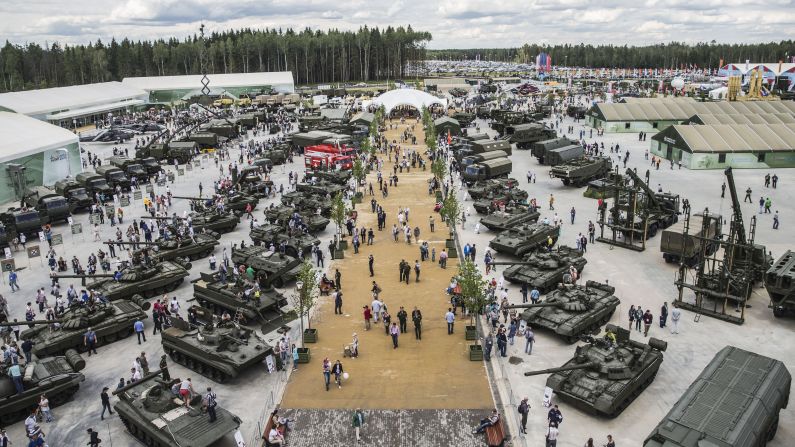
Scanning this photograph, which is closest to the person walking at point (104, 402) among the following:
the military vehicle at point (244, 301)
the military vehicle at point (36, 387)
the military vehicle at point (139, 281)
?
the military vehicle at point (36, 387)

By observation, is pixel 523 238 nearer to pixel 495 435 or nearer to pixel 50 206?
pixel 495 435

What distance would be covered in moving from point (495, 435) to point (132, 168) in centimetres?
4965

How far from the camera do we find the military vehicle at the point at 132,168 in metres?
57.5

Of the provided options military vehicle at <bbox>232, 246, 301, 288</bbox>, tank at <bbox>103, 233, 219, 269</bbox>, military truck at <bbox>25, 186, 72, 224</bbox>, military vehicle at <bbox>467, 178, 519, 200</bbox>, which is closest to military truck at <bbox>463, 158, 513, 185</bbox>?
military vehicle at <bbox>467, 178, 519, 200</bbox>

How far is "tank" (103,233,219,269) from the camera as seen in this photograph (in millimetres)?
35438

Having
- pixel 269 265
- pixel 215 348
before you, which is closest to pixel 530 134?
pixel 269 265

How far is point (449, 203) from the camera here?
129 feet

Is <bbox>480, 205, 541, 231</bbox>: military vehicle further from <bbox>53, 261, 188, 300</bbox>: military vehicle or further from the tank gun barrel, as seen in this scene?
<bbox>53, 261, 188, 300</bbox>: military vehicle

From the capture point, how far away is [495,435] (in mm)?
18391

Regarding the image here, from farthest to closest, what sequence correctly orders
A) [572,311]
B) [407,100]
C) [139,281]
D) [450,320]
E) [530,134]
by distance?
[407,100]
[530,134]
[139,281]
[450,320]
[572,311]

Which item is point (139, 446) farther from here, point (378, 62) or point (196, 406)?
point (378, 62)

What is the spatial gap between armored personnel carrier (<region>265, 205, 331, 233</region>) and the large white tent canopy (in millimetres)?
59590

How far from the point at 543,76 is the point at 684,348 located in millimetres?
166498

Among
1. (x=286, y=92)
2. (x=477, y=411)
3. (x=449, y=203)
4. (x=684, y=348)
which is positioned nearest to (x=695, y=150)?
(x=449, y=203)
